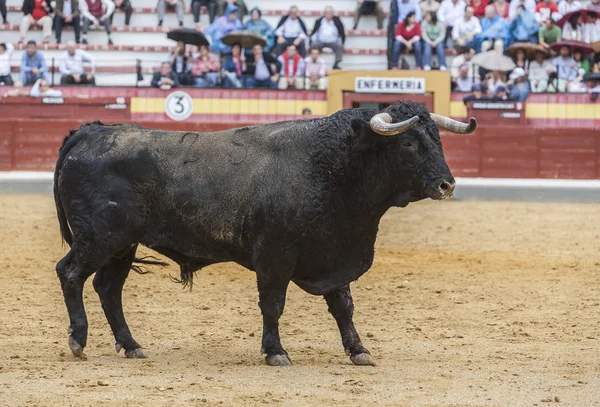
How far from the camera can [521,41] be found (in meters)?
21.4

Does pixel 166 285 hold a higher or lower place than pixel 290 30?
lower

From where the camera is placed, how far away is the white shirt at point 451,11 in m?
21.8

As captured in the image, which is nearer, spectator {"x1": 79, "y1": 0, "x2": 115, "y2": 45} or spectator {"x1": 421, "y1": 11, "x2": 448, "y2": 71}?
spectator {"x1": 421, "y1": 11, "x2": 448, "y2": 71}

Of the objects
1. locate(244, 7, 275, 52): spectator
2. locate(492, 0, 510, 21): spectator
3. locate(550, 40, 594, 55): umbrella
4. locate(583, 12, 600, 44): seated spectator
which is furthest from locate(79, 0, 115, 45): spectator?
locate(583, 12, 600, 44): seated spectator

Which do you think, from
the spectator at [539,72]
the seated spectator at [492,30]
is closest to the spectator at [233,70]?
the seated spectator at [492,30]

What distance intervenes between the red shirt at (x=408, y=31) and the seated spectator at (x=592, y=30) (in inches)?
121

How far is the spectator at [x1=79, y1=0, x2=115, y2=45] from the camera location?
22641 mm

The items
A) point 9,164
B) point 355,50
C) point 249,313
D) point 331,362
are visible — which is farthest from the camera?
point 355,50

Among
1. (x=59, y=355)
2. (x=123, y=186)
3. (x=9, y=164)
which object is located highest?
(x=123, y=186)

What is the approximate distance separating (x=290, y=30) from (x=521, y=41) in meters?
4.21

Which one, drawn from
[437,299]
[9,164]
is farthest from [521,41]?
[437,299]

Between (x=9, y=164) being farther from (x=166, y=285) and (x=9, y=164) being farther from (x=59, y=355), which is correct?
(x=59, y=355)

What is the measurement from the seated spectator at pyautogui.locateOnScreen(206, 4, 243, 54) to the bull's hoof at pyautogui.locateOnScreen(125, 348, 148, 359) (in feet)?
48.0

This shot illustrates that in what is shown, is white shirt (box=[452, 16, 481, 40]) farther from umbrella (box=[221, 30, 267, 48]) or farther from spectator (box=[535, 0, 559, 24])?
umbrella (box=[221, 30, 267, 48])
